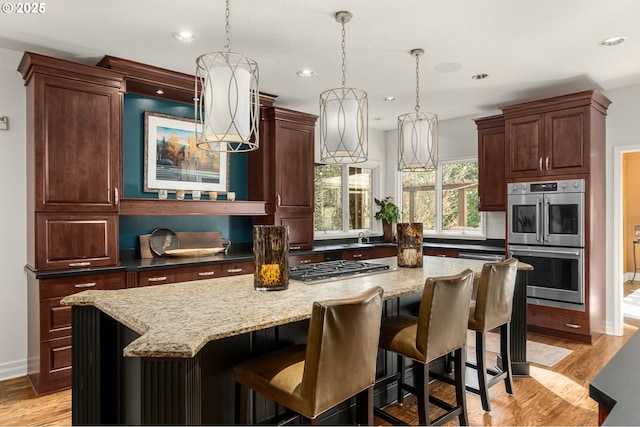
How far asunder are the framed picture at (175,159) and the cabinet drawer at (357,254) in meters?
1.80

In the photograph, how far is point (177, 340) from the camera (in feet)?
4.26

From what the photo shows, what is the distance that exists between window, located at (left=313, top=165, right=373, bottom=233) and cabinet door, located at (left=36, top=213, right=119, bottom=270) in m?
2.96

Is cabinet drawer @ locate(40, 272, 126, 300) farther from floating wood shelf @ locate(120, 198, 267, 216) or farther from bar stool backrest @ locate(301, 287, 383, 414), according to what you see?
bar stool backrest @ locate(301, 287, 383, 414)

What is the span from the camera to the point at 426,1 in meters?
2.61

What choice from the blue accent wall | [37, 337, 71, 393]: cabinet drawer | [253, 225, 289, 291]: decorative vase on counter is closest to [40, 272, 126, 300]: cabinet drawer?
[37, 337, 71, 393]: cabinet drawer

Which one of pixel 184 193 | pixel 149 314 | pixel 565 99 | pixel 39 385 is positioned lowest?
pixel 39 385

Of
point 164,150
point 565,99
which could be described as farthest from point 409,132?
point 164,150

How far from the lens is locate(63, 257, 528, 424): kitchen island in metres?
1.26

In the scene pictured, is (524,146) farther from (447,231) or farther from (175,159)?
(175,159)

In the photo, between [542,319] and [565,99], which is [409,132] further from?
[542,319]

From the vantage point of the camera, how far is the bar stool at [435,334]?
6.81 ft

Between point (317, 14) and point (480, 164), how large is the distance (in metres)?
3.33

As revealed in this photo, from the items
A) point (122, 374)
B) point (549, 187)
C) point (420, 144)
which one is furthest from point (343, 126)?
point (549, 187)

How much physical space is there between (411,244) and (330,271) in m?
0.70
